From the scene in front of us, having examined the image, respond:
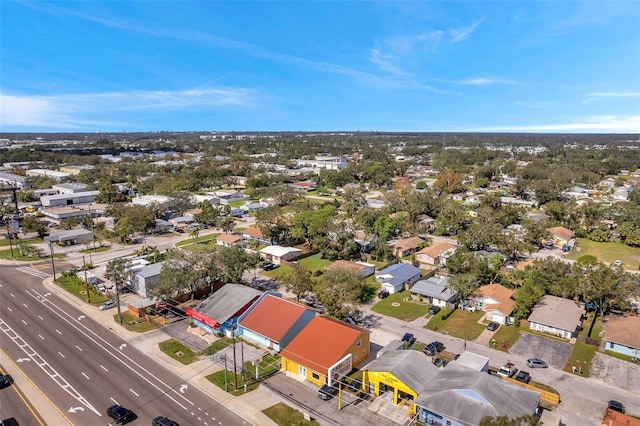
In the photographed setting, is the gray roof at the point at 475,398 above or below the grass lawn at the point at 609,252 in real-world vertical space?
above

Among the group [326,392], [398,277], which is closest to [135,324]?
[326,392]

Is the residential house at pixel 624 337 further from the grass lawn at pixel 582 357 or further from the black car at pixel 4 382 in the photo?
the black car at pixel 4 382

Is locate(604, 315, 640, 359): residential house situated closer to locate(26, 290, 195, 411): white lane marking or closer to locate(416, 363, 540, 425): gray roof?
locate(416, 363, 540, 425): gray roof

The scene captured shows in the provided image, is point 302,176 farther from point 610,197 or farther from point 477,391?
point 477,391

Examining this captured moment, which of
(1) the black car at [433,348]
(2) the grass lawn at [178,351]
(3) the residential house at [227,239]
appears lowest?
(2) the grass lawn at [178,351]

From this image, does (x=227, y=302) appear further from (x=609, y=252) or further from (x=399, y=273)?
(x=609, y=252)

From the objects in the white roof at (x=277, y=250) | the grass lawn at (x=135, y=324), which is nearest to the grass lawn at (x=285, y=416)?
the grass lawn at (x=135, y=324)
